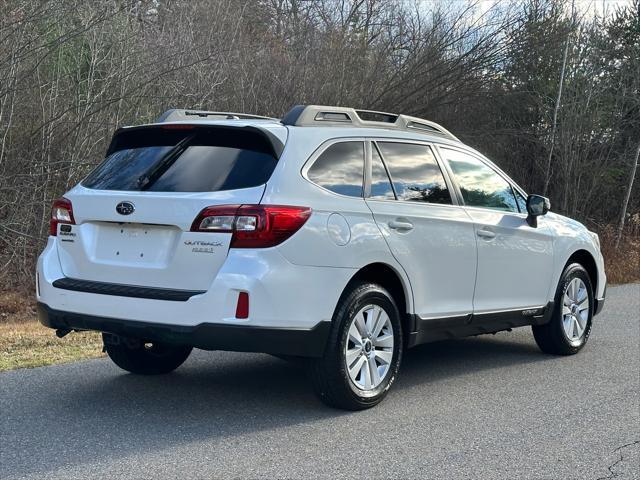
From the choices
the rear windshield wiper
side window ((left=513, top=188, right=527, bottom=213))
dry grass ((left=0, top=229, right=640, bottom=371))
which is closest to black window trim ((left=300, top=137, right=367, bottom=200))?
the rear windshield wiper

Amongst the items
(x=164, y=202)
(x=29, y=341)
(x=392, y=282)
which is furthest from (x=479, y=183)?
(x=29, y=341)

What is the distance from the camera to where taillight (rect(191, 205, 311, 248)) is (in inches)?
188

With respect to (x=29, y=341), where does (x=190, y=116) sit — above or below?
above

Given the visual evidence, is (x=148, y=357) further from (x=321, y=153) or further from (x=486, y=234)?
(x=486, y=234)

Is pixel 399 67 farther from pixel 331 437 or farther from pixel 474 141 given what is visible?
pixel 331 437

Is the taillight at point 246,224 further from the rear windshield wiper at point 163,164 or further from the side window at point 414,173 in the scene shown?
the side window at point 414,173

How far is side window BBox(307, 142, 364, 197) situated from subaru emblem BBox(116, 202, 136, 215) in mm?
1111

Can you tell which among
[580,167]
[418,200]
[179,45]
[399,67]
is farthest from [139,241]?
[580,167]

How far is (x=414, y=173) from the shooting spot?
6.10 m

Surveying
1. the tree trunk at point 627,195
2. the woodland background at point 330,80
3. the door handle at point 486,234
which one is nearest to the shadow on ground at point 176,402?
the door handle at point 486,234

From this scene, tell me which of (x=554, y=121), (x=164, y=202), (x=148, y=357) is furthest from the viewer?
(x=554, y=121)

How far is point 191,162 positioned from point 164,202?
366 mm

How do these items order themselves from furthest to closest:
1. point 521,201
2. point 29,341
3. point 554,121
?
point 554,121 → point 29,341 → point 521,201

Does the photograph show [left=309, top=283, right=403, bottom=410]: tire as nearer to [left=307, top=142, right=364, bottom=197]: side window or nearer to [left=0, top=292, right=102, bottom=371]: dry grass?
[left=307, top=142, right=364, bottom=197]: side window
